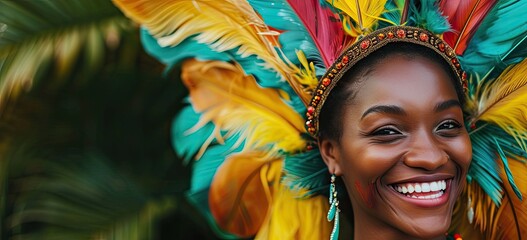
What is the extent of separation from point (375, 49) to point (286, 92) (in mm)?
408

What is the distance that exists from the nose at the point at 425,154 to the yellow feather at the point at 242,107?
1.62 feet

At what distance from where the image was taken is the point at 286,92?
9.00 feet

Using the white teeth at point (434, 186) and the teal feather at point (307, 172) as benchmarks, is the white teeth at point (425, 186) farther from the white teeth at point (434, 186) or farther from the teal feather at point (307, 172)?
the teal feather at point (307, 172)

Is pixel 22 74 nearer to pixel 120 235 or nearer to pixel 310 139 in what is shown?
pixel 120 235

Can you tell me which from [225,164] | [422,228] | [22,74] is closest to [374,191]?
[422,228]

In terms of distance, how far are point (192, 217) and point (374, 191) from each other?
767mm

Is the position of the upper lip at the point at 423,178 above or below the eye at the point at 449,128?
below

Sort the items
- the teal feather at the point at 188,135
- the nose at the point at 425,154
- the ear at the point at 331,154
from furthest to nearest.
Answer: the teal feather at the point at 188,135 < the ear at the point at 331,154 < the nose at the point at 425,154

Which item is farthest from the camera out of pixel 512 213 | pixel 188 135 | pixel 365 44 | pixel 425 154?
pixel 512 213

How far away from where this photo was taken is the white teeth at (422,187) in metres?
2.46

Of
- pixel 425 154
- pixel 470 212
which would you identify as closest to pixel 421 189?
pixel 425 154

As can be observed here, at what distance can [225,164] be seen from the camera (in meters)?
2.74

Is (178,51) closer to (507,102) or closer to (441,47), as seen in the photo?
(441,47)

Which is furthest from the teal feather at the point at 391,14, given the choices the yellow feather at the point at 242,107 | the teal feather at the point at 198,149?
the teal feather at the point at 198,149
